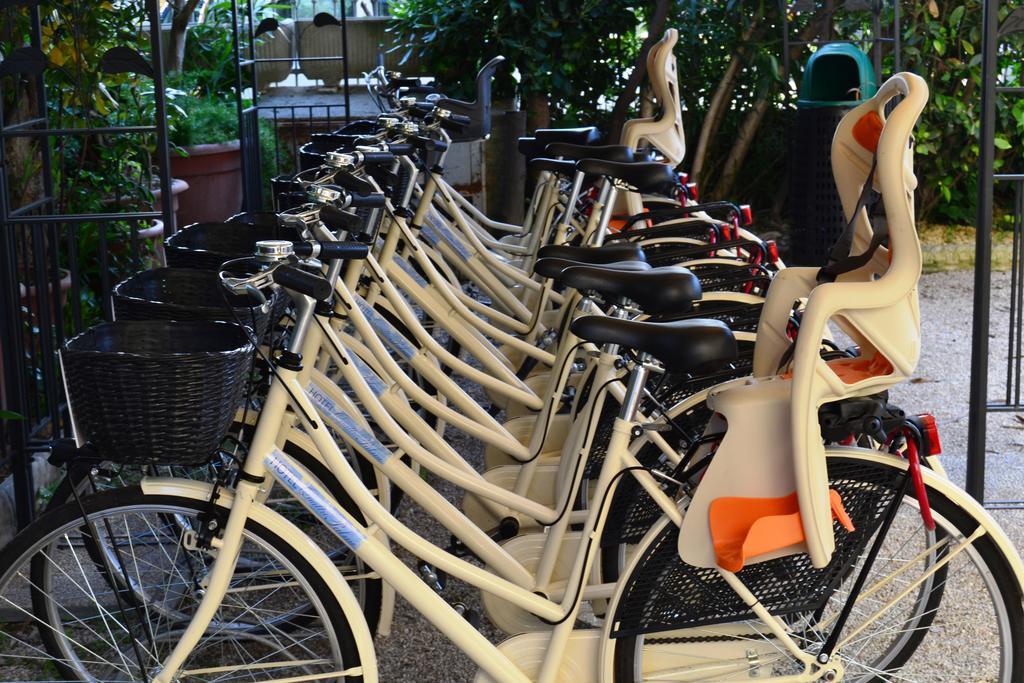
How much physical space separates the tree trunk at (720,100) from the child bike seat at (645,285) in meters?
5.49

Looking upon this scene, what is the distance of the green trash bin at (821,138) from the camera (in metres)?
→ 6.44

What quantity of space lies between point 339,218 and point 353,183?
0.56 metres

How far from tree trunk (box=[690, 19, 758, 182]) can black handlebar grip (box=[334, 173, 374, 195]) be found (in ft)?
16.0

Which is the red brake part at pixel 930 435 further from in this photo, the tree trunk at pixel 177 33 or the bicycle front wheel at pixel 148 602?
the tree trunk at pixel 177 33

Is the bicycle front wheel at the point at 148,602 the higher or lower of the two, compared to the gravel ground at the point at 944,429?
higher

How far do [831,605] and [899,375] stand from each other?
67cm

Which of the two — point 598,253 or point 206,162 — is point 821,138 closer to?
point 206,162

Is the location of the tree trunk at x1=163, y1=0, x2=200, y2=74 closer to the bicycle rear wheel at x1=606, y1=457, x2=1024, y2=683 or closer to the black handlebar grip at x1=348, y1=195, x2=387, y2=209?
the black handlebar grip at x1=348, y1=195, x2=387, y2=209

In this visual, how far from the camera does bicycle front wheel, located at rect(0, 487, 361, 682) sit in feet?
7.39

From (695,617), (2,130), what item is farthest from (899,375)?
(2,130)

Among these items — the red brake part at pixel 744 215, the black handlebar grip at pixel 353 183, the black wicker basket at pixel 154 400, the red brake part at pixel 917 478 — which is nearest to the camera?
the black wicker basket at pixel 154 400

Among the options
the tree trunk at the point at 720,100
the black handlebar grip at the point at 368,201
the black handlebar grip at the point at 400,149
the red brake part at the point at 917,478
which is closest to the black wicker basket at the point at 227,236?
the black handlebar grip at the point at 368,201

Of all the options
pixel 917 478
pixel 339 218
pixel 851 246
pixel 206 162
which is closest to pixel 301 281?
pixel 339 218

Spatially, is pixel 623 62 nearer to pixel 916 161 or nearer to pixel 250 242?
pixel 916 161
